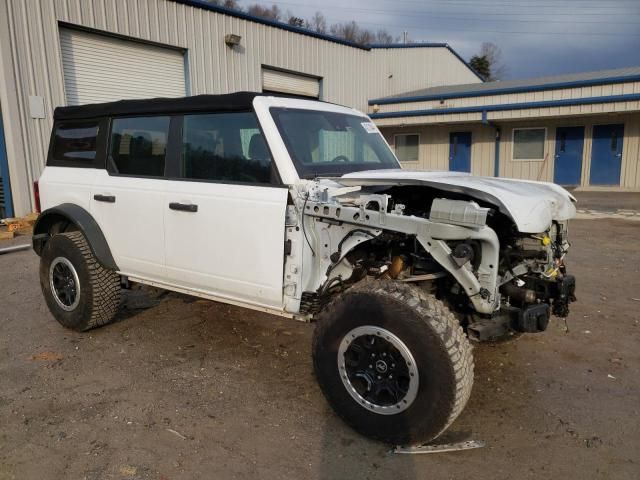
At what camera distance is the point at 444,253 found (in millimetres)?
2889

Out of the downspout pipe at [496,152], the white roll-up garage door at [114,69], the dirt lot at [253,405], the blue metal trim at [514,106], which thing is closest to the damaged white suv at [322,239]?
the dirt lot at [253,405]

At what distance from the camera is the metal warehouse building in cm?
1664

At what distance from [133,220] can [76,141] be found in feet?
4.06

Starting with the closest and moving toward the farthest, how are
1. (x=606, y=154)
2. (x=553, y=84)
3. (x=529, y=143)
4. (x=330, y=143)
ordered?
(x=330, y=143) < (x=553, y=84) < (x=606, y=154) < (x=529, y=143)

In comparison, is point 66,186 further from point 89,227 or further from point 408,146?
point 408,146

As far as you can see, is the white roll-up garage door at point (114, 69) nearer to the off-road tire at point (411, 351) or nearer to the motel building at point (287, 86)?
the motel building at point (287, 86)

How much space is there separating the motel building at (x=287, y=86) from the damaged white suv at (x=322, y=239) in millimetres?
7486

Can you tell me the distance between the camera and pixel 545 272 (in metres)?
3.51

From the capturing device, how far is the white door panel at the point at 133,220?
4152mm

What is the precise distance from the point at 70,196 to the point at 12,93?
7.68 metres

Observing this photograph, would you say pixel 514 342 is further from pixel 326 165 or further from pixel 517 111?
pixel 517 111

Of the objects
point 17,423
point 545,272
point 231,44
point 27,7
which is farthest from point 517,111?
point 17,423

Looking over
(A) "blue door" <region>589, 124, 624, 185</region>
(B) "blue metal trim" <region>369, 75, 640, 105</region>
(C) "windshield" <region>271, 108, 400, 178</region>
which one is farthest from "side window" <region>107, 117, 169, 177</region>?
(A) "blue door" <region>589, 124, 624, 185</region>

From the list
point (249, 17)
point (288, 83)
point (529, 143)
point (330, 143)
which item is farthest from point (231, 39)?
point (330, 143)
